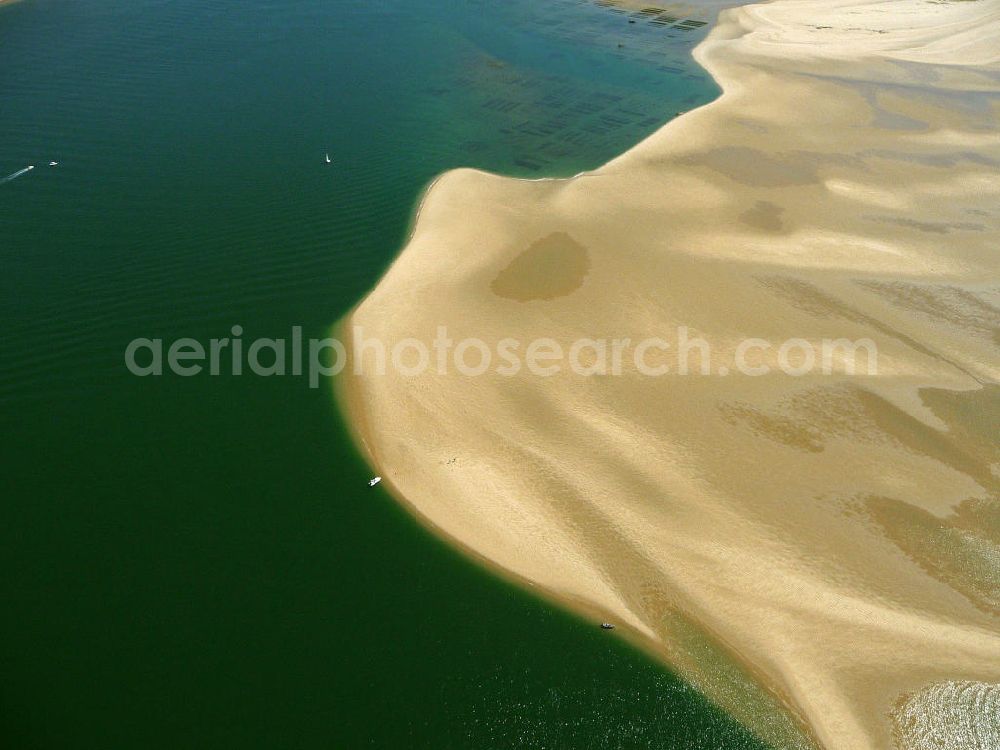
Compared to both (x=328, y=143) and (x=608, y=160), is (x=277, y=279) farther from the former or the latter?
(x=608, y=160)

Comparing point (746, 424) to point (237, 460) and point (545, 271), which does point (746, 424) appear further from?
point (237, 460)

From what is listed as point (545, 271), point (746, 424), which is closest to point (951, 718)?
point (746, 424)

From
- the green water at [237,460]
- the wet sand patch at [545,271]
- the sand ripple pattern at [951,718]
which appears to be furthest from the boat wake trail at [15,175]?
the sand ripple pattern at [951,718]

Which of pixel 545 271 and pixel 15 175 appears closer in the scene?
pixel 545 271

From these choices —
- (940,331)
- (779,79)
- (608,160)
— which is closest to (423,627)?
(940,331)

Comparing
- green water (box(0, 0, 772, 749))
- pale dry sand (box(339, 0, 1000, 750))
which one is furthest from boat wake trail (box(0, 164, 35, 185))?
pale dry sand (box(339, 0, 1000, 750))

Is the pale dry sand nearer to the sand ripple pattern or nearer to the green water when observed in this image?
the sand ripple pattern
